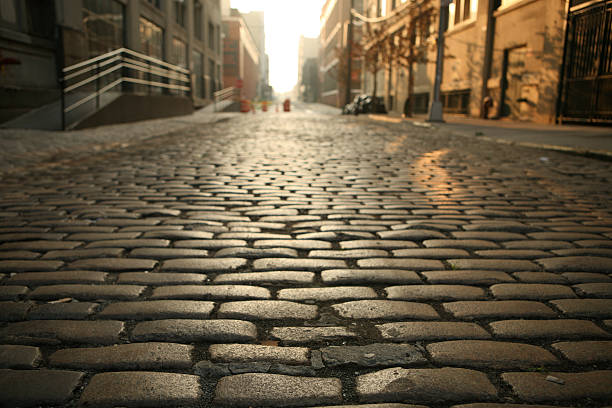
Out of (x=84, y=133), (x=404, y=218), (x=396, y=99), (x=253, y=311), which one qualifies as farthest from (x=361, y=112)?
(x=253, y=311)

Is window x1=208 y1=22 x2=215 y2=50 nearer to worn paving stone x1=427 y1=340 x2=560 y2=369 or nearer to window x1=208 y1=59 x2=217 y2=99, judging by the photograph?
window x1=208 y1=59 x2=217 y2=99

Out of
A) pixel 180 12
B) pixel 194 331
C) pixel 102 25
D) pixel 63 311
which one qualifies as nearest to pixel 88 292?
pixel 63 311

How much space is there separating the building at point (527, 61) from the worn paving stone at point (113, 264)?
1494 cm

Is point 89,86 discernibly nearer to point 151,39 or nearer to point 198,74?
point 151,39

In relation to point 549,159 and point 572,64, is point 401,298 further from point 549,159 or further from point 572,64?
point 572,64

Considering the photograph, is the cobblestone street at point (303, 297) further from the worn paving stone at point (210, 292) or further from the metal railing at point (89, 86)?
the metal railing at point (89, 86)

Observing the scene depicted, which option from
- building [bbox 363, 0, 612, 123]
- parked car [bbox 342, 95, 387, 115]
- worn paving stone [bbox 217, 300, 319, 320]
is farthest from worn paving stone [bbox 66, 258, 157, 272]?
parked car [bbox 342, 95, 387, 115]

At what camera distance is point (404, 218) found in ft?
13.6

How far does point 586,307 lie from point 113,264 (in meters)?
2.42

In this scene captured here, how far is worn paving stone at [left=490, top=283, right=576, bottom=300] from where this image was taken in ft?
8.05

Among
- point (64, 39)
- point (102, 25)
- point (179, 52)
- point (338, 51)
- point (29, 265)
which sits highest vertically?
point (338, 51)

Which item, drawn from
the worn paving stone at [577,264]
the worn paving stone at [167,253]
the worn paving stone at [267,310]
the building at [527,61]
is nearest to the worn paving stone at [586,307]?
the worn paving stone at [577,264]

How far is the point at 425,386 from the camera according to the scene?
1.65m

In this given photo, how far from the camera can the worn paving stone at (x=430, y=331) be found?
79.3 inches
